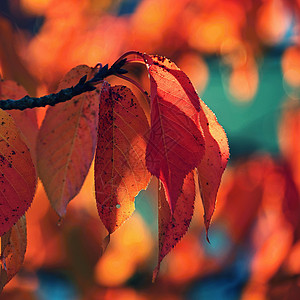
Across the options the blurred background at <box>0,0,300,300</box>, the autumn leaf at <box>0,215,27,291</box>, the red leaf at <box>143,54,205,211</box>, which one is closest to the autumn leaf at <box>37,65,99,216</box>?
the autumn leaf at <box>0,215,27,291</box>

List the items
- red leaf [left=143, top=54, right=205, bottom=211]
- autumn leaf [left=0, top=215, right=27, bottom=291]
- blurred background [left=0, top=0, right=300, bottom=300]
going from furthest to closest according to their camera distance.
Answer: blurred background [left=0, top=0, right=300, bottom=300]
autumn leaf [left=0, top=215, right=27, bottom=291]
red leaf [left=143, top=54, right=205, bottom=211]

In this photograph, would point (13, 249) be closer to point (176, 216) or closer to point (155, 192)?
point (176, 216)

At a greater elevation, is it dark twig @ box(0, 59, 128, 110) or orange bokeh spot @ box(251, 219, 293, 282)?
dark twig @ box(0, 59, 128, 110)

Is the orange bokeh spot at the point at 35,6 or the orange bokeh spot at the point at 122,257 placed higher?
the orange bokeh spot at the point at 35,6

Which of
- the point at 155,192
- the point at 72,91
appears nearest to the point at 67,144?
the point at 72,91

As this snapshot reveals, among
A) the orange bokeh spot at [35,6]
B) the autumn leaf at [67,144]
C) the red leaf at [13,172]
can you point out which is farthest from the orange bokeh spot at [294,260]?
the red leaf at [13,172]

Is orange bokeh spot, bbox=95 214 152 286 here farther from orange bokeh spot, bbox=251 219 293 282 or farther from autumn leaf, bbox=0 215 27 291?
autumn leaf, bbox=0 215 27 291

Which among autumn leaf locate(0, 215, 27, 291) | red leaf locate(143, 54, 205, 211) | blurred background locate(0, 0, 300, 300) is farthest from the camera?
blurred background locate(0, 0, 300, 300)

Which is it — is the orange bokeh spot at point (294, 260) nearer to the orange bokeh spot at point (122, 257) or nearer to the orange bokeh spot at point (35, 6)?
the orange bokeh spot at point (122, 257)
